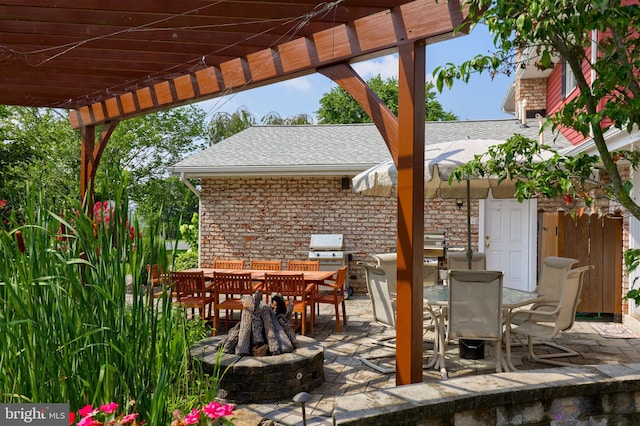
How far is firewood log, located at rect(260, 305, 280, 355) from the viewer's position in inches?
185

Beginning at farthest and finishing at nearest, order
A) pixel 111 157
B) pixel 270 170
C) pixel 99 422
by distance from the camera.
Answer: pixel 270 170 → pixel 111 157 → pixel 99 422

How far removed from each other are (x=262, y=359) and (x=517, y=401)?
2.25 meters

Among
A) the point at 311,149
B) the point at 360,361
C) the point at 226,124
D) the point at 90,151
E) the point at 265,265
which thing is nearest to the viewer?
the point at 360,361

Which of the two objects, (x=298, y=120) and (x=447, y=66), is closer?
(x=447, y=66)

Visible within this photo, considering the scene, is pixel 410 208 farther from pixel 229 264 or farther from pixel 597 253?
pixel 229 264

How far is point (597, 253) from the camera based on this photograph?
7656 mm

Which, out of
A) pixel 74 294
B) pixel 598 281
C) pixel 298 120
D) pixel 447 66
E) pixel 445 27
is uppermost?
pixel 298 120

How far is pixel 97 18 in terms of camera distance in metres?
4.05

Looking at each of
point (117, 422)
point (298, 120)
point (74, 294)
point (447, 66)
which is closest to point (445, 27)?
→ point (447, 66)

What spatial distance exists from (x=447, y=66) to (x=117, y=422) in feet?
7.77

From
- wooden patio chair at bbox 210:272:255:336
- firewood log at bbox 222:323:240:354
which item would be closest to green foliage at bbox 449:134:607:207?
firewood log at bbox 222:323:240:354

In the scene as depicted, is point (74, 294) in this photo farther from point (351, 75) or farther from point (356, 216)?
point (356, 216)

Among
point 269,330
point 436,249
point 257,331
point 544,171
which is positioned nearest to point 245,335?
point 257,331

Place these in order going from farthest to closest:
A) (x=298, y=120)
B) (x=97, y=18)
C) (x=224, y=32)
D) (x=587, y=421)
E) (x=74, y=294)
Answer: (x=298, y=120), (x=224, y=32), (x=97, y=18), (x=587, y=421), (x=74, y=294)
